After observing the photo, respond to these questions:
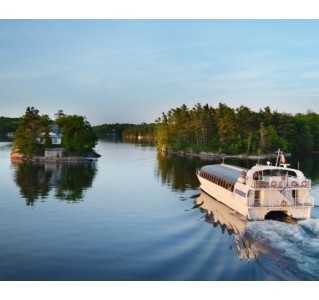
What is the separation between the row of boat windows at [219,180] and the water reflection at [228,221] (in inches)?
88.7

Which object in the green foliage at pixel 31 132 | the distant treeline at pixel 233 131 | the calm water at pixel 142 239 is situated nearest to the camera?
the calm water at pixel 142 239

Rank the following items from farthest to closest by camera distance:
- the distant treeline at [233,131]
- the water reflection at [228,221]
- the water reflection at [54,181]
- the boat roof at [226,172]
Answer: the distant treeline at [233,131]
the water reflection at [54,181]
the boat roof at [226,172]
the water reflection at [228,221]

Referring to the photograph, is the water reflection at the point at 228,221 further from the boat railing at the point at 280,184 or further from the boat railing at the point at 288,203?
the boat railing at the point at 280,184

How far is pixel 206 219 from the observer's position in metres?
37.0

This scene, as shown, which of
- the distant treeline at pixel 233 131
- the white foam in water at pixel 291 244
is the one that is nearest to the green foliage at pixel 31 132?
the distant treeline at pixel 233 131

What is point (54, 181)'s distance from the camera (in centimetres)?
6188

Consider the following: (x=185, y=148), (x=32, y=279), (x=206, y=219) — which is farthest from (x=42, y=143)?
(x=32, y=279)

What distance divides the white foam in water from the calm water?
59 millimetres

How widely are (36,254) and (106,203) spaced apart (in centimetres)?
1762

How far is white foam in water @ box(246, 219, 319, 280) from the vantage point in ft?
75.9

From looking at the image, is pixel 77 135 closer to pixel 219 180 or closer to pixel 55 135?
pixel 55 135

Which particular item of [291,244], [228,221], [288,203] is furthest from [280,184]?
[291,244]

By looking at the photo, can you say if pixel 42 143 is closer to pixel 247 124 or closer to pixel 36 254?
pixel 247 124

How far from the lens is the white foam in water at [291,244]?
75.9 ft
